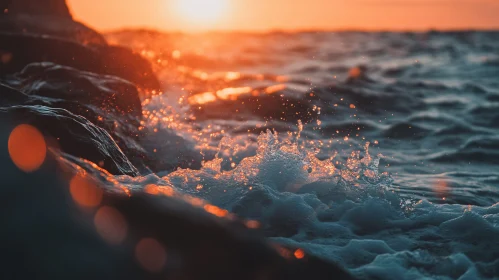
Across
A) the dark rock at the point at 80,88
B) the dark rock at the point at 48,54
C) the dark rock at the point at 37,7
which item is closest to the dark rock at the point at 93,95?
the dark rock at the point at 80,88

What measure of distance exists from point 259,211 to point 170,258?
159 centimetres

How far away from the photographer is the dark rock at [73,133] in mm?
3035

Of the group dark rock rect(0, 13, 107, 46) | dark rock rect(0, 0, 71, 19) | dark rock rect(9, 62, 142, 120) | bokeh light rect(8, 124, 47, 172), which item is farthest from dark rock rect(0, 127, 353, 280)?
dark rock rect(0, 0, 71, 19)

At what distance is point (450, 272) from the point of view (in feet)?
9.37

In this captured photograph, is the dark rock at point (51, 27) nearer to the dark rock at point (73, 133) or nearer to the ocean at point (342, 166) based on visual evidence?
the ocean at point (342, 166)

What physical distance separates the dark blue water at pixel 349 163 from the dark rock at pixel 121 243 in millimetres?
257

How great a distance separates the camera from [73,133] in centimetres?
334

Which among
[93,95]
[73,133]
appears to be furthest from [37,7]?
[73,133]

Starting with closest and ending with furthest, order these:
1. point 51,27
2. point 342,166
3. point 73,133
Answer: point 73,133 → point 342,166 → point 51,27

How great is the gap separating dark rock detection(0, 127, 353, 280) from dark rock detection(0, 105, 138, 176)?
0.76m

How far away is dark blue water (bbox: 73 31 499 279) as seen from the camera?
10.4 ft

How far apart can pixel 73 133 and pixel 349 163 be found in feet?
8.06

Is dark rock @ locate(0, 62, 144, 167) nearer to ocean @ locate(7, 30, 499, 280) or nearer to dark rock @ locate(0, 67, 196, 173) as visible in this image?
dark rock @ locate(0, 67, 196, 173)

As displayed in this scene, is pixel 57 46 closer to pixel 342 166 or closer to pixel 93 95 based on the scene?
pixel 93 95
